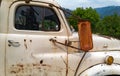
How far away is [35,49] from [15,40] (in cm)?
35

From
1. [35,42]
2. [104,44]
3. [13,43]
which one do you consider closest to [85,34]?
[104,44]

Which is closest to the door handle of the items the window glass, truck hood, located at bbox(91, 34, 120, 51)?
the window glass

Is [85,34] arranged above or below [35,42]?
above

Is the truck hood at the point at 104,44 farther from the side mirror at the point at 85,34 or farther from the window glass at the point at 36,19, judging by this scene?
the window glass at the point at 36,19

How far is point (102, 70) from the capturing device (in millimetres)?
7258

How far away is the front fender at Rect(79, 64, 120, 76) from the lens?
23.7ft

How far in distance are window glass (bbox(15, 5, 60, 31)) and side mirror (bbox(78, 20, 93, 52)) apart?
0.41 meters

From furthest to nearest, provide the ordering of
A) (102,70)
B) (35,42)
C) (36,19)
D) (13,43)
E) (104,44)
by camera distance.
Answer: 1. (104,44)
2. (102,70)
3. (36,19)
4. (35,42)
5. (13,43)

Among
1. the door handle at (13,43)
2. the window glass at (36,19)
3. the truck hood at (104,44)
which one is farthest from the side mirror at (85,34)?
the door handle at (13,43)

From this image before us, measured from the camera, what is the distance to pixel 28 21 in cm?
712

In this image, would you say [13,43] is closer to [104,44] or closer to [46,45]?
[46,45]

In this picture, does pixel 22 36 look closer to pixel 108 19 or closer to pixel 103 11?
pixel 108 19

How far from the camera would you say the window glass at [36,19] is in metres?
7.06

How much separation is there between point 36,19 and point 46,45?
17.3 inches
